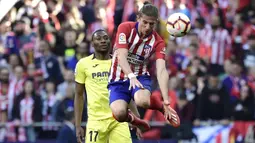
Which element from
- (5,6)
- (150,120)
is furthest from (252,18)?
(5,6)

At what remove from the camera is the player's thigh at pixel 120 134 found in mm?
13086

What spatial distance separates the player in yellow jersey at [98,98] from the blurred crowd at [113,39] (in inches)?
161

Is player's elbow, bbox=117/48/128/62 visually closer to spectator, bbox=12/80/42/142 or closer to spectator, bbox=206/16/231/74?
spectator, bbox=12/80/42/142

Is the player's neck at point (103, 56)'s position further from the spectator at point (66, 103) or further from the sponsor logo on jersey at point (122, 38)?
the spectator at point (66, 103)

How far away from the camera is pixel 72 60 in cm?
Answer: 2014

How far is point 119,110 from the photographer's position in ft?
40.1

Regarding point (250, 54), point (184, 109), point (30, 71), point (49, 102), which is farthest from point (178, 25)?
point (30, 71)

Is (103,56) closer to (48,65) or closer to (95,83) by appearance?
(95,83)

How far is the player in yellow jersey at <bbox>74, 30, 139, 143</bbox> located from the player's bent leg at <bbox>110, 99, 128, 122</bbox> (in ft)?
2.83

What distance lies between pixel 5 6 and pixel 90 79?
1987 mm

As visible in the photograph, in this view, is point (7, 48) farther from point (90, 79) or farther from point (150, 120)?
point (90, 79)

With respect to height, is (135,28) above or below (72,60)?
above

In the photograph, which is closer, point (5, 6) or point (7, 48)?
point (5, 6)

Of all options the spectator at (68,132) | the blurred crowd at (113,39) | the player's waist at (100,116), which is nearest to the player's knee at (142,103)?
the player's waist at (100,116)
